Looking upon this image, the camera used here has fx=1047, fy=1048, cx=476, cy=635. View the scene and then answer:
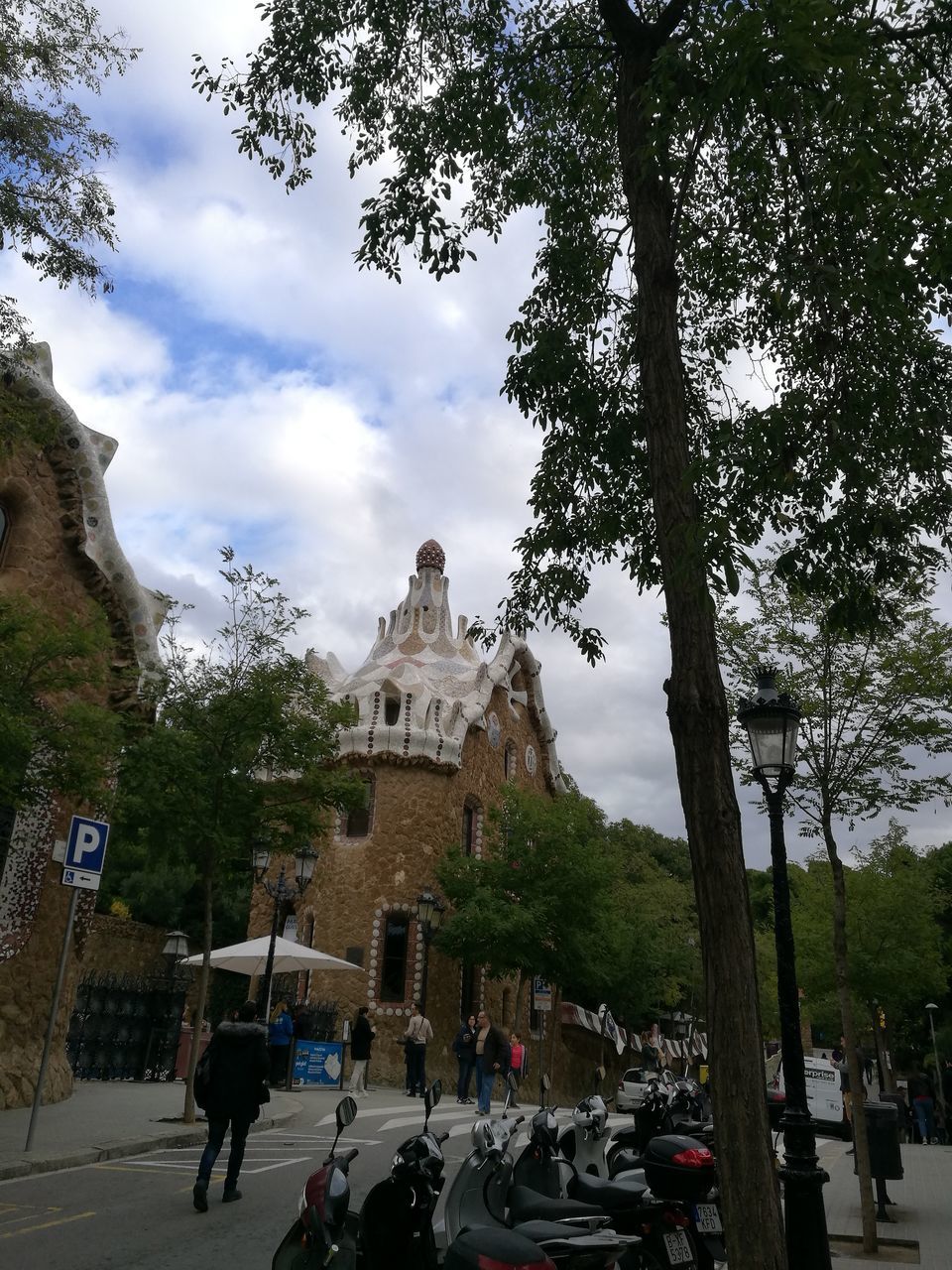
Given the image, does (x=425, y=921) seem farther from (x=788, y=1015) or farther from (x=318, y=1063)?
(x=788, y=1015)

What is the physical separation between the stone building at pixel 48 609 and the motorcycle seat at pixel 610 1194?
8452mm

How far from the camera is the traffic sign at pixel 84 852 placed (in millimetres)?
9695

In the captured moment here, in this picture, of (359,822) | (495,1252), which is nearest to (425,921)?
(359,822)

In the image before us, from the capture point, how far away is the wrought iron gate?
16.8 meters

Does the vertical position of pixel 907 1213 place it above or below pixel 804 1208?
below

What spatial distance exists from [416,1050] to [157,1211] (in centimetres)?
1214

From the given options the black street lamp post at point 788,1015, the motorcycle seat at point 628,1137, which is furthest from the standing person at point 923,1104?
the black street lamp post at point 788,1015

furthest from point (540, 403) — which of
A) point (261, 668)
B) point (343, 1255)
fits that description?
point (261, 668)

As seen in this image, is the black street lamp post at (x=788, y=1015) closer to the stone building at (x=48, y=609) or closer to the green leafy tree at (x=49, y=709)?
the green leafy tree at (x=49, y=709)

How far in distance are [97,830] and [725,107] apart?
8088mm

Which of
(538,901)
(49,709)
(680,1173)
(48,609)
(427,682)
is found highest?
(427,682)

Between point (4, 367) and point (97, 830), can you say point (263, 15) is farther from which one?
point (97, 830)

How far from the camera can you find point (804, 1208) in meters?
5.61

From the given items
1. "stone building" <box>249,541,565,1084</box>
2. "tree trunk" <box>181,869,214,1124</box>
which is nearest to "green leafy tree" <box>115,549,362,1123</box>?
"tree trunk" <box>181,869,214,1124</box>
